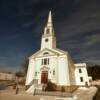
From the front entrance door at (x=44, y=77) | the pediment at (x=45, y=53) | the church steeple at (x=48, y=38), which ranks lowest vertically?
the front entrance door at (x=44, y=77)

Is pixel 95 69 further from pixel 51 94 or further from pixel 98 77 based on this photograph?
pixel 51 94

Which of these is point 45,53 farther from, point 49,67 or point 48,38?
point 48,38

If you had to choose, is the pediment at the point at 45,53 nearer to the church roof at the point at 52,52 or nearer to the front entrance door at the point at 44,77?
the church roof at the point at 52,52

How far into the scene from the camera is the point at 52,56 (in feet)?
91.4

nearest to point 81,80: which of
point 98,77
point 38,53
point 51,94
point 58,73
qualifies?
point 58,73

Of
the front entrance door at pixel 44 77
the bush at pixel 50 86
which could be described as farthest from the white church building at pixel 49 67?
the bush at pixel 50 86

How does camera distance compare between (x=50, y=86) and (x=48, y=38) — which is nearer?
(x=50, y=86)

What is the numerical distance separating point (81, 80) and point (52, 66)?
13671 millimetres

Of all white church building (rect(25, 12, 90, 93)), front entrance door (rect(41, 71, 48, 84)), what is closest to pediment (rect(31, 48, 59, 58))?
white church building (rect(25, 12, 90, 93))

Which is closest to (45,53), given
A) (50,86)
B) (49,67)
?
(49,67)

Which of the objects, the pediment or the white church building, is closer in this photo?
the white church building

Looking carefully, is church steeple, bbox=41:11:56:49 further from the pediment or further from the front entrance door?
the front entrance door

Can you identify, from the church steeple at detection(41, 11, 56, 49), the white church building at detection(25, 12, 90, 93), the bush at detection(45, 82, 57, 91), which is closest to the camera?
the bush at detection(45, 82, 57, 91)

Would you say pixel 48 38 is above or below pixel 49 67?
above
